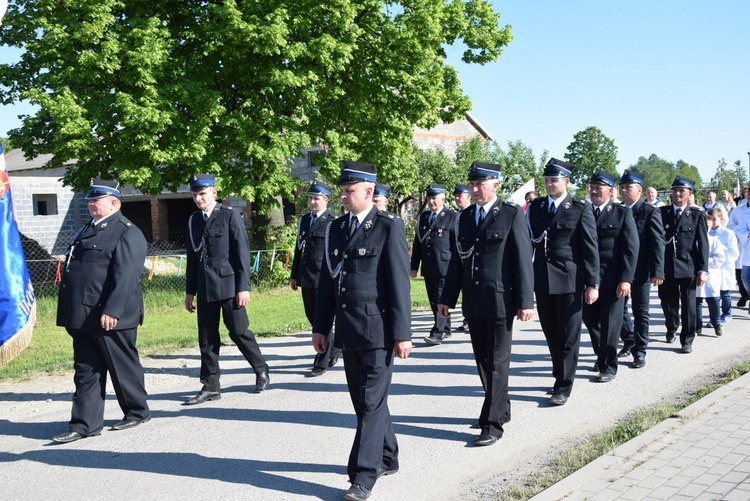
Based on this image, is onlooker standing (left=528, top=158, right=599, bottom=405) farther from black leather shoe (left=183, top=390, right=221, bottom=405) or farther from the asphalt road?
black leather shoe (left=183, top=390, right=221, bottom=405)

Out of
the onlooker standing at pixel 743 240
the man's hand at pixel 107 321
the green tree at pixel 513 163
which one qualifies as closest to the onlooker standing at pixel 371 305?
the man's hand at pixel 107 321

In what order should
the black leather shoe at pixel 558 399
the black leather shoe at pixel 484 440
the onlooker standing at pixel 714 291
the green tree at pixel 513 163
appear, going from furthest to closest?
the green tree at pixel 513 163
the onlooker standing at pixel 714 291
the black leather shoe at pixel 558 399
the black leather shoe at pixel 484 440

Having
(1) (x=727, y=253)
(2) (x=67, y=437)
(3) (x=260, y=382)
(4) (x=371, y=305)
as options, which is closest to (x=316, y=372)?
(3) (x=260, y=382)

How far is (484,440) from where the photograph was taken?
17.9ft

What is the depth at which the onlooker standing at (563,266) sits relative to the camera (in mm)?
6719

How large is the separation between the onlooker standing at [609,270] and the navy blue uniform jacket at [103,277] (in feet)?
14.6

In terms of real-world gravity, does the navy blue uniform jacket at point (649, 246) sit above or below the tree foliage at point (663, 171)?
below

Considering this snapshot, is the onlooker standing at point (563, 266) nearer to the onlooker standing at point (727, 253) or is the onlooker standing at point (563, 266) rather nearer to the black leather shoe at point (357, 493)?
the black leather shoe at point (357, 493)

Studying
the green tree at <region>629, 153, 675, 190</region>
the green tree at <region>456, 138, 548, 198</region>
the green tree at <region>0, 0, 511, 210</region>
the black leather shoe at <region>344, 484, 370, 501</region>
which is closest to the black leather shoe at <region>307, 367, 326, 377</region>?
the black leather shoe at <region>344, 484, 370, 501</region>

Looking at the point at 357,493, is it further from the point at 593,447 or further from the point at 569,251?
the point at 569,251

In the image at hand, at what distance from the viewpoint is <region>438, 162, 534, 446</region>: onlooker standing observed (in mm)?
5555

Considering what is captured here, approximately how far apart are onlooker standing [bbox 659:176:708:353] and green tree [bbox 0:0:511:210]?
9.34m

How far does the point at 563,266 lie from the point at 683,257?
3.16 metres

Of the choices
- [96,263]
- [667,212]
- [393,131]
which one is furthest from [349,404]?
[393,131]
